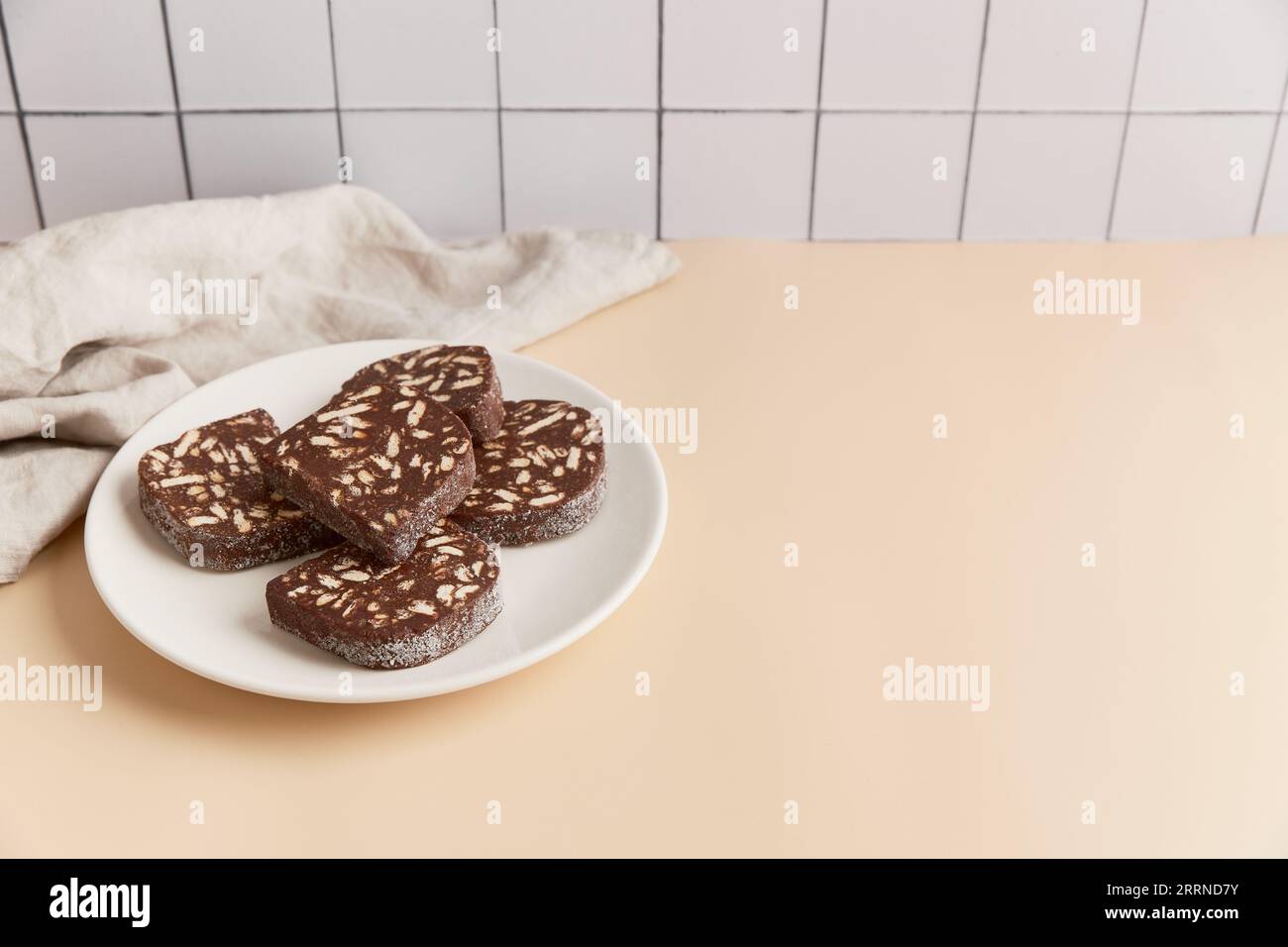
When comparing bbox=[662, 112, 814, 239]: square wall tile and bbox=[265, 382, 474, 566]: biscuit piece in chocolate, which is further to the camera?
bbox=[662, 112, 814, 239]: square wall tile

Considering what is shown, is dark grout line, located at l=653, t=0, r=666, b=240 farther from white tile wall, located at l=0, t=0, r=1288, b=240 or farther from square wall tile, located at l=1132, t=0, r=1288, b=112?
square wall tile, located at l=1132, t=0, r=1288, b=112

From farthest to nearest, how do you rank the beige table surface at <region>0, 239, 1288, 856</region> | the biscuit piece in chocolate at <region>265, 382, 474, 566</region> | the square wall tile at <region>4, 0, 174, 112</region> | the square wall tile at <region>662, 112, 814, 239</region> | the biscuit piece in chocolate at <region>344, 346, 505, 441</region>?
the square wall tile at <region>662, 112, 814, 239</region> < the square wall tile at <region>4, 0, 174, 112</region> < the biscuit piece in chocolate at <region>344, 346, 505, 441</region> < the biscuit piece in chocolate at <region>265, 382, 474, 566</region> < the beige table surface at <region>0, 239, 1288, 856</region>

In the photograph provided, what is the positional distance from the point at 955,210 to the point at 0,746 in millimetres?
1179

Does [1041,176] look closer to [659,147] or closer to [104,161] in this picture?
[659,147]

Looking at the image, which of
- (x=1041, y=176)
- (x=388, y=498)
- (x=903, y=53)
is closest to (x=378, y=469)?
(x=388, y=498)

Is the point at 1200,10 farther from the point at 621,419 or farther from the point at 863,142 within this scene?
the point at 621,419

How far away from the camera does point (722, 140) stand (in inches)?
55.8

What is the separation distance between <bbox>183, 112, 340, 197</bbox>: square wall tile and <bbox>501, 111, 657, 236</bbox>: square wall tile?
0.71ft

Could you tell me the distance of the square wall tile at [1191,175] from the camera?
1429 millimetres

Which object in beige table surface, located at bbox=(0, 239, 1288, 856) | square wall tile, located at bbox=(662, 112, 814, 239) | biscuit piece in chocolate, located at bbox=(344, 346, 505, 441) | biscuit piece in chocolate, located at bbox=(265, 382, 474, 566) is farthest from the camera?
square wall tile, located at bbox=(662, 112, 814, 239)

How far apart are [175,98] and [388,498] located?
0.72 metres

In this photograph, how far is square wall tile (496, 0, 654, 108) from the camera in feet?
4.40

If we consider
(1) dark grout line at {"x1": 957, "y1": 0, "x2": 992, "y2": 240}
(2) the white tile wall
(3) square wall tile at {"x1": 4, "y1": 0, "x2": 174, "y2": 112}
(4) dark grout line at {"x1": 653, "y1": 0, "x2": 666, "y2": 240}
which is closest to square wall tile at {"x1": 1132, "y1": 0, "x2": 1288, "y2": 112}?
(2) the white tile wall

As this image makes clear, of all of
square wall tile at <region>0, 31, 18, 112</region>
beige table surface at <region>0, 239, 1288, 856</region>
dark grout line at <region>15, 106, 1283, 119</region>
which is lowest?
beige table surface at <region>0, 239, 1288, 856</region>
